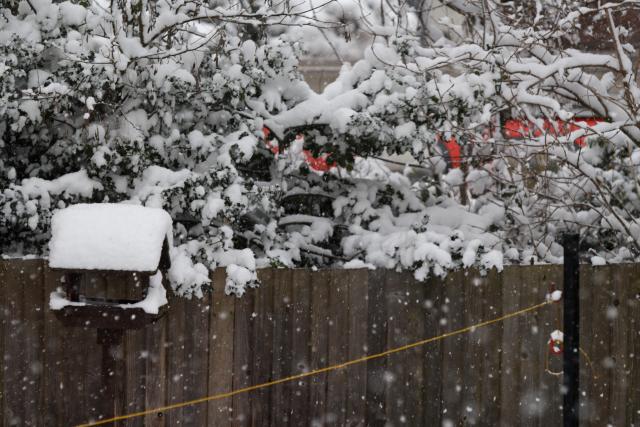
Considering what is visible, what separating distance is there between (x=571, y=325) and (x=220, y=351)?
2.49 m

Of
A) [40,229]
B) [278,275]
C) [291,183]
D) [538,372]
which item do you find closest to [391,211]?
[291,183]

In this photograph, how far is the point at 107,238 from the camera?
165 inches

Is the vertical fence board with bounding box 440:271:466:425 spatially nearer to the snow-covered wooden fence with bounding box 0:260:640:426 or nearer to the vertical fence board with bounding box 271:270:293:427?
the snow-covered wooden fence with bounding box 0:260:640:426

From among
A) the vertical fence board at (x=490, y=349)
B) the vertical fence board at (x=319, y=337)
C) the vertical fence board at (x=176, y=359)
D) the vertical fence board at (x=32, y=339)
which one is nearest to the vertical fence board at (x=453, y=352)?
the vertical fence board at (x=490, y=349)

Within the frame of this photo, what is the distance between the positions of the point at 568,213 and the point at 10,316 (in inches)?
182

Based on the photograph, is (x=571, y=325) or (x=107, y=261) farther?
(x=571, y=325)

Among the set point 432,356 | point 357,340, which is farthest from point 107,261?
point 432,356

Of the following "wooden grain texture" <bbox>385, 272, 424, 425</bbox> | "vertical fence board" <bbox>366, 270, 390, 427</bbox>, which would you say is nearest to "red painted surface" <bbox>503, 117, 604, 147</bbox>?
"wooden grain texture" <bbox>385, 272, 424, 425</bbox>

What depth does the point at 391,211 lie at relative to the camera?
6125 millimetres

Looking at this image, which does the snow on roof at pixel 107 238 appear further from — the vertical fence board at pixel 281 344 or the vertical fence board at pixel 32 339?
the vertical fence board at pixel 281 344

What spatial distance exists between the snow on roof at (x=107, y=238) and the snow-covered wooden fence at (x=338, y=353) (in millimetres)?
954

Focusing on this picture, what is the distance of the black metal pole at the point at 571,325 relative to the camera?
4.23 m

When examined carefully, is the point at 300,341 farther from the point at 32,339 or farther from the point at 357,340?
the point at 32,339

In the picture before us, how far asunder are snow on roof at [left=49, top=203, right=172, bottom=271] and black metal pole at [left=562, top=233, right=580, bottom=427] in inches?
97.4
